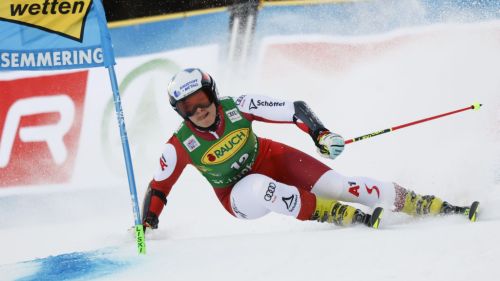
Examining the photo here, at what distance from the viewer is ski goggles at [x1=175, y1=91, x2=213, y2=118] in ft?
15.8

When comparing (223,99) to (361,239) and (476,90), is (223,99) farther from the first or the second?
(476,90)

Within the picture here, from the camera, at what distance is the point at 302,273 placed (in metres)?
3.71

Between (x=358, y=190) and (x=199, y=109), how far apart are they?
119 centimetres

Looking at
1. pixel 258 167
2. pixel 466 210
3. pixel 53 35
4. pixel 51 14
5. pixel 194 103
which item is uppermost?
pixel 51 14

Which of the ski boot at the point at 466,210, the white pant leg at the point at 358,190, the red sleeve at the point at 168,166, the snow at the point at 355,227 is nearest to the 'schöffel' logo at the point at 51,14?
the red sleeve at the point at 168,166

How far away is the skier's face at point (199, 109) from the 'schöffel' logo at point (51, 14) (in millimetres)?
1092

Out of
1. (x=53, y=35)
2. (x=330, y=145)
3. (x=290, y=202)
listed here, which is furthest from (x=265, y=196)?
(x=53, y=35)

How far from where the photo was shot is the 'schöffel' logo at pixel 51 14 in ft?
17.5

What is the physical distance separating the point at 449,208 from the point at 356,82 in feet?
9.98

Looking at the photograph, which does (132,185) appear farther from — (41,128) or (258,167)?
(41,128)

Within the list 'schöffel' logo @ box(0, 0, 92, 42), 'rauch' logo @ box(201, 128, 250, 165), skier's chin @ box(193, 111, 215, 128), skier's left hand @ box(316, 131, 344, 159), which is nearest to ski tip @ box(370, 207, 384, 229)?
skier's left hand @ box(316, 131, 344, 159)

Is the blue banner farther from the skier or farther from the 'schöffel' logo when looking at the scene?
the skier

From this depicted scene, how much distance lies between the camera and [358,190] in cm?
493

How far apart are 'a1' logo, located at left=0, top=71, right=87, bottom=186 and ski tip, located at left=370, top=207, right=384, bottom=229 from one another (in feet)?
15.6
